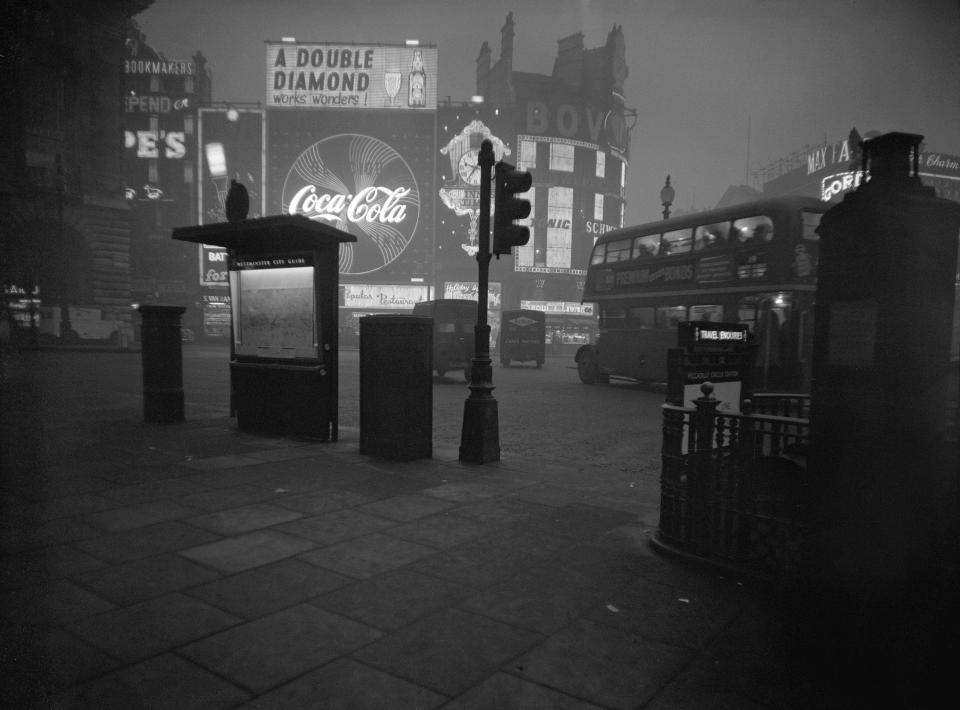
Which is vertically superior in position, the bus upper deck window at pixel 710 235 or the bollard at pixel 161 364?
the bus upper deck window at pixel 710 235

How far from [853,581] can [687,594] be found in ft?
2.74

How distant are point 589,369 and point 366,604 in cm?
1695

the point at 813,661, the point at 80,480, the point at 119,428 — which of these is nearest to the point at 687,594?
the point at 813,661

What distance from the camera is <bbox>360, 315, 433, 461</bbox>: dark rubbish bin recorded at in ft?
22.6

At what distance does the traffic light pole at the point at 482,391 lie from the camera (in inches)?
272

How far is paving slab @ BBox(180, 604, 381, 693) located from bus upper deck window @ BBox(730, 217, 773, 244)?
519 inches

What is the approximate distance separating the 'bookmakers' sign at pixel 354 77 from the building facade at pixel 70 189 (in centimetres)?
1709

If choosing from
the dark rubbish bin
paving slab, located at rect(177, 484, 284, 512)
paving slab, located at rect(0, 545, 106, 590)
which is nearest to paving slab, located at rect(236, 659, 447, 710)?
Answer: paving slab, located at rect(0, 545, 106, 590)

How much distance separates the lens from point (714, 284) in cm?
1473

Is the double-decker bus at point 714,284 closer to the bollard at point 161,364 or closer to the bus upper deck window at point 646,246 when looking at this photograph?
the bus upper deck window at point 646,246

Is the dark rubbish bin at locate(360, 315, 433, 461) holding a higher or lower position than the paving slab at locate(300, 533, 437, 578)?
higher

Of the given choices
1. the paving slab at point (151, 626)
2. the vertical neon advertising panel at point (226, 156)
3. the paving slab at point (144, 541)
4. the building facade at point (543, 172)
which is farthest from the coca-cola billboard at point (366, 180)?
the paving slab at point (151, 626)

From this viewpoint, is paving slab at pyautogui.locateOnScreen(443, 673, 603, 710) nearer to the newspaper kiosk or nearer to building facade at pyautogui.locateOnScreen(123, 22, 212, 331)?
the newspaper kiosk

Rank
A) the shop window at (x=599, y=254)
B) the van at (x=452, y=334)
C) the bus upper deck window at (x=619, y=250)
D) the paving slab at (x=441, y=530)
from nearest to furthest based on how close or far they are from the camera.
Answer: the paving slab at (x=441, y=530) < the bus upper deck window at (x=619, y=250) < the shop window at (x=599, y=254) < the van at (x=452, y=334)
